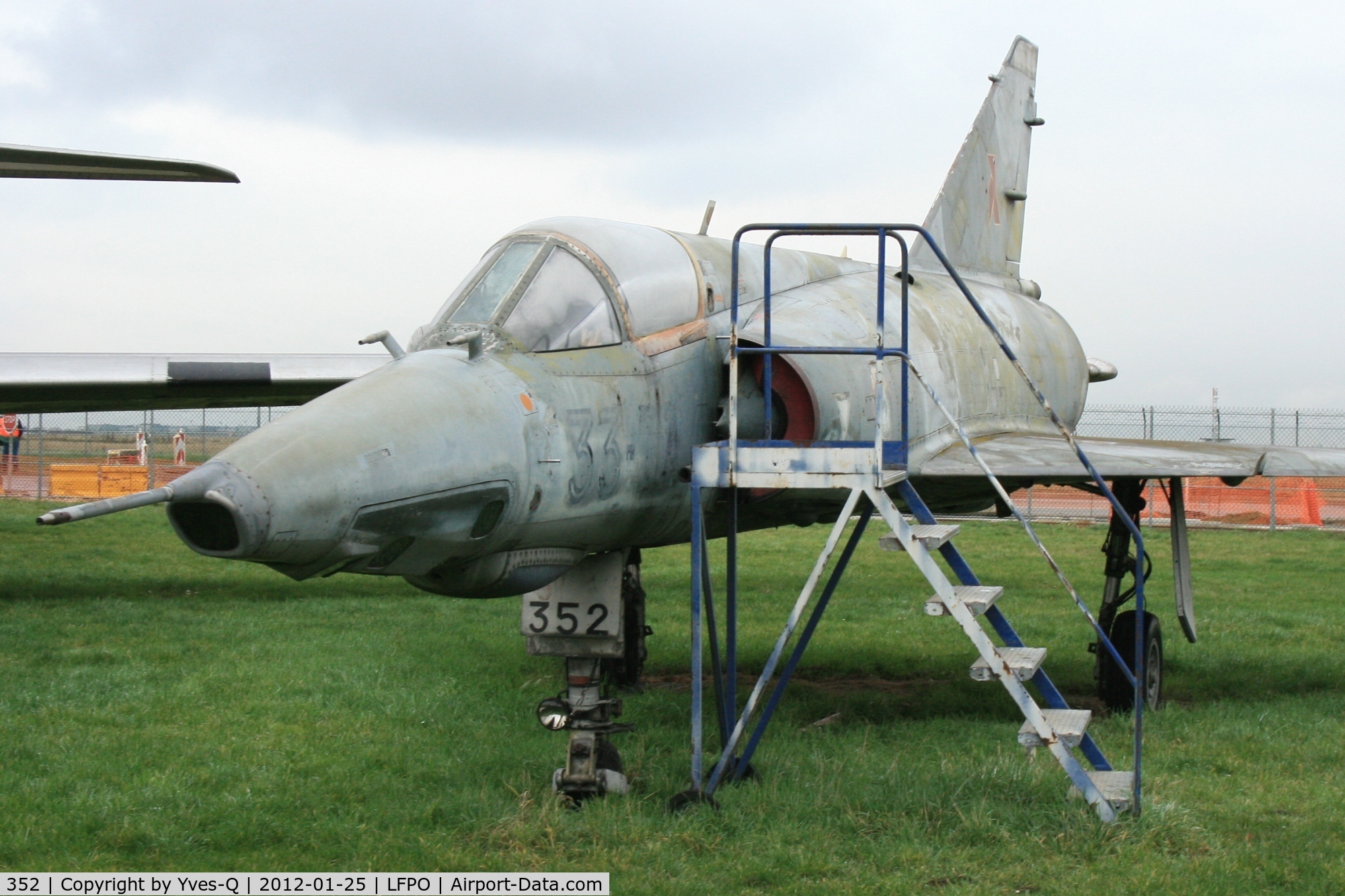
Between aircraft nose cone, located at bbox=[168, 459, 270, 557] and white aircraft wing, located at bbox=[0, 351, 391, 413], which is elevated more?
white aircraft wing, located at bbox=[0, 351, 391, 413]

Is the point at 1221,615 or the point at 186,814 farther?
the point at 1221,615

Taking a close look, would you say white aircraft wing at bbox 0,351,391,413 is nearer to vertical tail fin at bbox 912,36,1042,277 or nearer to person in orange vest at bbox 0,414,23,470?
vertical tail fin at bbox 912,36,1042,277

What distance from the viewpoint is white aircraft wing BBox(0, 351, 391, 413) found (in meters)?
12.6

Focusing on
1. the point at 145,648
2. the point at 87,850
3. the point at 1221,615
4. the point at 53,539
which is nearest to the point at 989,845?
the point at 87,850

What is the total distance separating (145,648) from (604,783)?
231 inches

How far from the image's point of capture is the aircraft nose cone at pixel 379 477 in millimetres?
4492

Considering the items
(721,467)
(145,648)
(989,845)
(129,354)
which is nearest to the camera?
(989,845)

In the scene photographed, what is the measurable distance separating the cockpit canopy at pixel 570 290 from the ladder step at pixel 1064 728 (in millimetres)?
2594

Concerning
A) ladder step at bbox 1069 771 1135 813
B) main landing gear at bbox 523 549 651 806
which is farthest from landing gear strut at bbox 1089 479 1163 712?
main landing gear at bbox 523 549 651 806

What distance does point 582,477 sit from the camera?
607cm

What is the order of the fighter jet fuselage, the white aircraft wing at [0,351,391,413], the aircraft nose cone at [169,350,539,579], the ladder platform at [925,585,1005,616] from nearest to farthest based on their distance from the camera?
1. the aircraft nose cone at [169,350,539,579]
2. the fighter jet fuselage
3. the ladder platform at [925,585,1005,616]
4. the white aircraft wing at [0,351,391,413]

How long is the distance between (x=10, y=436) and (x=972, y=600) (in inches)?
1106

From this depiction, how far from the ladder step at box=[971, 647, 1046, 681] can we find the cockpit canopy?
88.6 inches

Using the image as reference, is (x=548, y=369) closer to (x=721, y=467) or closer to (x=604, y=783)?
(x=721, y=467)
